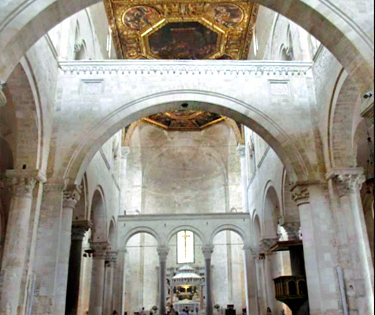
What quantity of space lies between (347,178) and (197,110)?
5759 mm

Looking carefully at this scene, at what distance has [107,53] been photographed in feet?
57.7

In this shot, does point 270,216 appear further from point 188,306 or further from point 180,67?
point 180,67

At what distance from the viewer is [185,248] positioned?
1021 inches

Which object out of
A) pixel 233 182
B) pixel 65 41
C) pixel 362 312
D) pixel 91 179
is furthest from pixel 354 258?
pixel 233 182

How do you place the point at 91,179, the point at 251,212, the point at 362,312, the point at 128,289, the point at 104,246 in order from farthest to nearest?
1. the point at 128,289
2. the point at 251,212
3. the point at 104,246
4. the point at 91,179
5. the point at 362,312

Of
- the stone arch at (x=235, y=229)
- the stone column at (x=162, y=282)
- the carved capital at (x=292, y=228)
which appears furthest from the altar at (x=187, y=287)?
the carved capital at (x=292, y=228)

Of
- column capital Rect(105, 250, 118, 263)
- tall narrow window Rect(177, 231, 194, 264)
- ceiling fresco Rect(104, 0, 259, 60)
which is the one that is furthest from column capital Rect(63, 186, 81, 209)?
tall narrow window Rect(177, 231, 194, 264)

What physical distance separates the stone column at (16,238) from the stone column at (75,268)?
3674 millimetres

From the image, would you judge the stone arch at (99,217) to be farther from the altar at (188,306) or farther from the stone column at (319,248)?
the stone column at (319,248)

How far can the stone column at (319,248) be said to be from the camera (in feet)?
33.1

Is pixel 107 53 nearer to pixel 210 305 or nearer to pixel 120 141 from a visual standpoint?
pixel 120 141

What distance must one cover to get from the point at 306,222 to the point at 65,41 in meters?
8.54

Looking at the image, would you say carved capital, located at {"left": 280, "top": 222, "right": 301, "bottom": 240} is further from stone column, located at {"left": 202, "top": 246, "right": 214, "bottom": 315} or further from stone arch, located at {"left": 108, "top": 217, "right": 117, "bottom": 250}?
stone arch, located at {"left": 108, "top": 217, "right": 117, "bottom": 250}

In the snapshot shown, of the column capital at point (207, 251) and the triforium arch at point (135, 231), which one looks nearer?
the column capital at point (207, 251)
